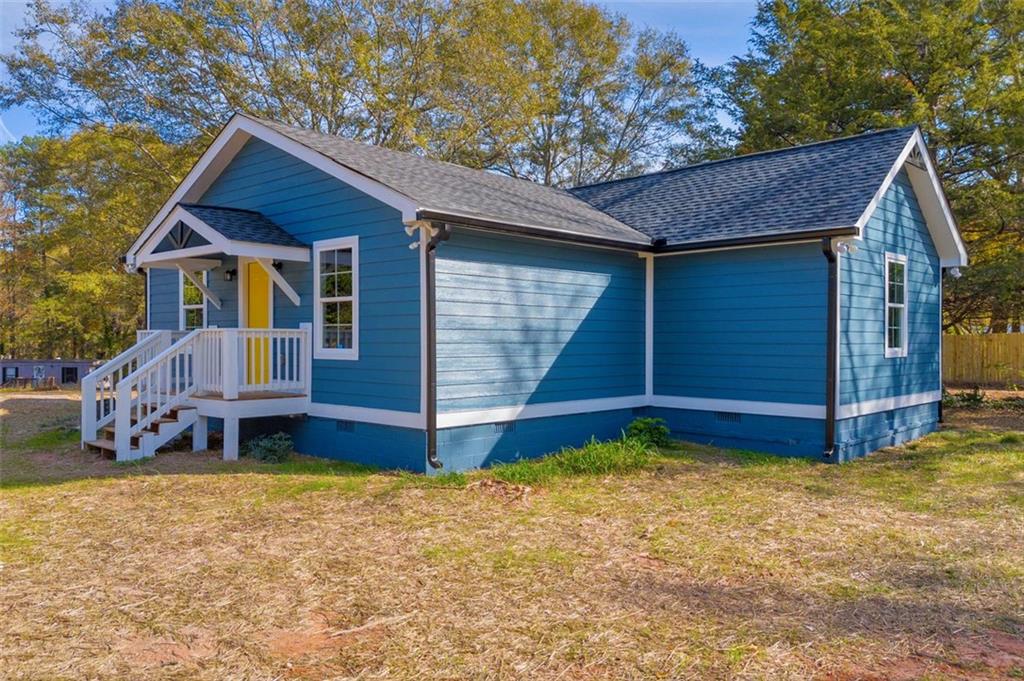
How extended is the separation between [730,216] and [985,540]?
5967mm

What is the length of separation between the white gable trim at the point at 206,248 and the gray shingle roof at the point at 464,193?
140 centimetres

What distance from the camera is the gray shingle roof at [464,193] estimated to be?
879 centimetres

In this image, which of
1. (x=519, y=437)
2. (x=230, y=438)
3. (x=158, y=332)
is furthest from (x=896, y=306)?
(x=158, y=332)

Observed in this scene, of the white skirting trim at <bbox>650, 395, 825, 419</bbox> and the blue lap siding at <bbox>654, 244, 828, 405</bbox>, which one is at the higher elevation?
the blue lap siding at <bbox>654, 244, 828, 405</bbox>

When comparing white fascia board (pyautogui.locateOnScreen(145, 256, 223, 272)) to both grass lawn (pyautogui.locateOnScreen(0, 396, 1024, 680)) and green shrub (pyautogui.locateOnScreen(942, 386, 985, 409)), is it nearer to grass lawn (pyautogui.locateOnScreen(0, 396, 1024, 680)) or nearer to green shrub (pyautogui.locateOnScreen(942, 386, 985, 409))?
grass lawn (pyautogui.locateOnScreen(0, 396, 1024, 680))

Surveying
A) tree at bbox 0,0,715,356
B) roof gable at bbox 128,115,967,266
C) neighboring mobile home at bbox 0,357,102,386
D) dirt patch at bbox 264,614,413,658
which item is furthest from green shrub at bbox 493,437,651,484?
neighboring mobile home at bbox 0,357,102,386

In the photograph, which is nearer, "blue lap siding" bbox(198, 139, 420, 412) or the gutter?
the gutter

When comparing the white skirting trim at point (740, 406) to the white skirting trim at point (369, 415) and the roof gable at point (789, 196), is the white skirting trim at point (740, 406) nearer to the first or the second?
the roof gable at point (789, 196)

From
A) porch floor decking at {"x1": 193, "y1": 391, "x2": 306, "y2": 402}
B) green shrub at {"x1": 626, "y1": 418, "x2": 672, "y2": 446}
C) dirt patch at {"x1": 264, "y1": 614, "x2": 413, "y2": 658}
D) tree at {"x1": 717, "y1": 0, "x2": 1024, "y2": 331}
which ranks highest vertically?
tree at {"x1": 717, "y1": 0, "x2": 1024, "y2": 331}

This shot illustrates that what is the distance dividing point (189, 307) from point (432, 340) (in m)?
6.00

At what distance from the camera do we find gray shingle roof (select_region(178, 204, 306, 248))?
9547 mm

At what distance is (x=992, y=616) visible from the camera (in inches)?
173

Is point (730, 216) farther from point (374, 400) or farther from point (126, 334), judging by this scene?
point (126, 334)

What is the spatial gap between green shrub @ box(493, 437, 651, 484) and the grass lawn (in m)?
0.14
